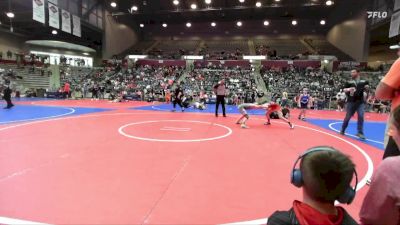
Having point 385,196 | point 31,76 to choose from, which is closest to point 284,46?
point 31,76

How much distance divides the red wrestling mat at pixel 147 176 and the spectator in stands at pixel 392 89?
0.83 metres

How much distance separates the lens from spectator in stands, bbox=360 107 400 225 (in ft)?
4.59

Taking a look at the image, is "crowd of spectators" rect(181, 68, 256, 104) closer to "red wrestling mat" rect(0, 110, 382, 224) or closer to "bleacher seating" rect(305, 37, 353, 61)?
"bleacher seating" rect(305, 37, 353, 61)

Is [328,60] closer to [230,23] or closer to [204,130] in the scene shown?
[230,23]

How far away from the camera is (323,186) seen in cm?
129

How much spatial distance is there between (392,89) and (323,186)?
163 cm

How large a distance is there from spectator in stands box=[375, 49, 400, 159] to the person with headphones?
1391 mm

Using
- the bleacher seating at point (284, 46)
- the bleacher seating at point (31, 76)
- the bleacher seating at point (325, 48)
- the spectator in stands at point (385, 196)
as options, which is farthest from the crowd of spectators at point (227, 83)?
the spectator in stands at point (385, 196)

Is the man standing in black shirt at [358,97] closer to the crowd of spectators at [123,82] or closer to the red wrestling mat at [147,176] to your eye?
the red wrestling mat at [147,176]

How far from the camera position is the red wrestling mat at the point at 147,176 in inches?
110

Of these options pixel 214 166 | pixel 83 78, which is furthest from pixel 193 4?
pixel 214 166

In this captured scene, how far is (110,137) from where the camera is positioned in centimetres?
648

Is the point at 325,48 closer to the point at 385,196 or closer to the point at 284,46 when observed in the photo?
the point at 284,46

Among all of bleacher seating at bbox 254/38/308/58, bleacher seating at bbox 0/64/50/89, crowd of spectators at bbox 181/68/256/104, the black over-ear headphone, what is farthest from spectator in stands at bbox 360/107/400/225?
bleacher seating at bbox 254/38/308/58
